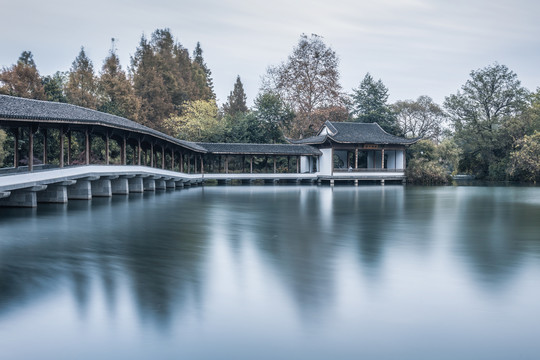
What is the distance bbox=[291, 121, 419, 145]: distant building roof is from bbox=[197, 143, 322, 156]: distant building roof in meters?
1.01

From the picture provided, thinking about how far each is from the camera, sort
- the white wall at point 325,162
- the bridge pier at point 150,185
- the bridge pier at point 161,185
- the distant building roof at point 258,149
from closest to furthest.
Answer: the bridge pier at point 150,185
the bridge pier at point 161,185
the distant building roof at point 258,149
the white wall at point 325,162

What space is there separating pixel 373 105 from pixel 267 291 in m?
45.3

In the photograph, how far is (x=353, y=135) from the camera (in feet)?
132

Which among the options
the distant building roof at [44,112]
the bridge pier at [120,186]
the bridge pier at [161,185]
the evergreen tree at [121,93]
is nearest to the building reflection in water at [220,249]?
the distant building roof at [44,112]

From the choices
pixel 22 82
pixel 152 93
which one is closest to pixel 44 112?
pixel 22 82

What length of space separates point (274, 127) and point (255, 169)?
13.4ft

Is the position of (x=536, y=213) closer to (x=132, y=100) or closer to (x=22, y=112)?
(x=22, y=112)

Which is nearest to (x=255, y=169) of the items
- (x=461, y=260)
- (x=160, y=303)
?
(x=461, y=260)

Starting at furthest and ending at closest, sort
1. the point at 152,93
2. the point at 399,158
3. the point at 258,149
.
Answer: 1. the point at 152,93
2. the point at 399,158
3. the point at 258,149

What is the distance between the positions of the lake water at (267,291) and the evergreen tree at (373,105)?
3391 centimetres

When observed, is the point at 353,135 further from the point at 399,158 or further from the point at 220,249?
the point at 220,249

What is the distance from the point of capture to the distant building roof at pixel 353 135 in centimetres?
3938

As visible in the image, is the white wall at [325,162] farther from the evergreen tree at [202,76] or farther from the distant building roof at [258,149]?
the evergreen tree at [202,76]

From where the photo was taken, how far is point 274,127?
44.5 meters
